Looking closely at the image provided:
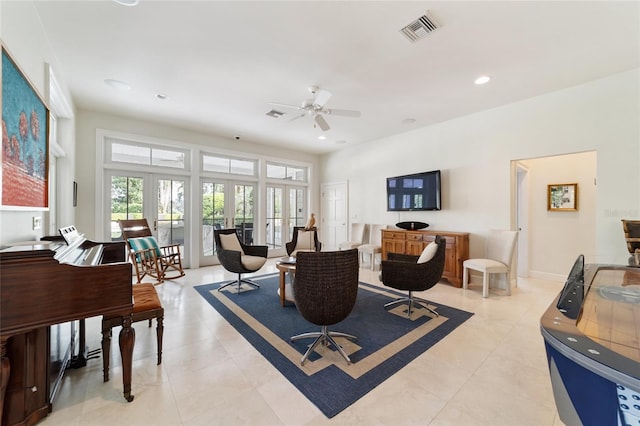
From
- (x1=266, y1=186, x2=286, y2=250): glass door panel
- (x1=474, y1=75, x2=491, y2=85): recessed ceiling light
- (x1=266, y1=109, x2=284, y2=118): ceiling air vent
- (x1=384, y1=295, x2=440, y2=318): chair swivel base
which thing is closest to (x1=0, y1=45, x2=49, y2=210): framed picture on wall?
(x1=266, y1=109, x2=284, y2=118): ceiling air vent

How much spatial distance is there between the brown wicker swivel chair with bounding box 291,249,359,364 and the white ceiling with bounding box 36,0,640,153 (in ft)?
6.65

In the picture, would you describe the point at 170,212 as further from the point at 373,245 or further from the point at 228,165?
the point at 373,245

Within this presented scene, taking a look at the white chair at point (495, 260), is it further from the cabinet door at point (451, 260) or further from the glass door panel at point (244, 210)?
the glass door panel at point (244, 210)

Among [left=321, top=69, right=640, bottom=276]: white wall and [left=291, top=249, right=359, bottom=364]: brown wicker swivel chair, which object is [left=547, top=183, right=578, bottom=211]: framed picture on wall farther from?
[left=291, top=249, right=359, bottom=364]: brown wicker swivel chair

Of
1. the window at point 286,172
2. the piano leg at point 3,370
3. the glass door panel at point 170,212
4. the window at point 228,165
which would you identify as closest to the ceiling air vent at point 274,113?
the window at point 228,165

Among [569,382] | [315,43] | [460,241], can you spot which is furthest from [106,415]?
[460,241]

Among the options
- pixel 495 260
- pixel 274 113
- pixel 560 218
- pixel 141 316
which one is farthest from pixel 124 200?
pixel 560 218

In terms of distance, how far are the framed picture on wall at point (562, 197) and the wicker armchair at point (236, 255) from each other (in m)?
5.08

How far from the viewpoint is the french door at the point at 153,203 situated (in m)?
4.59

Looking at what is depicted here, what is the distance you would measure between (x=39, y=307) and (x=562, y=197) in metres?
6.46

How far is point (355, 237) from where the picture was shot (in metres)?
5.94

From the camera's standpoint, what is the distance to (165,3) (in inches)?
79.6

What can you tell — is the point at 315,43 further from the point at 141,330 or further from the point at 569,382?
the point at 141,330

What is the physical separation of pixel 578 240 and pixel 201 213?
692 centimetres
